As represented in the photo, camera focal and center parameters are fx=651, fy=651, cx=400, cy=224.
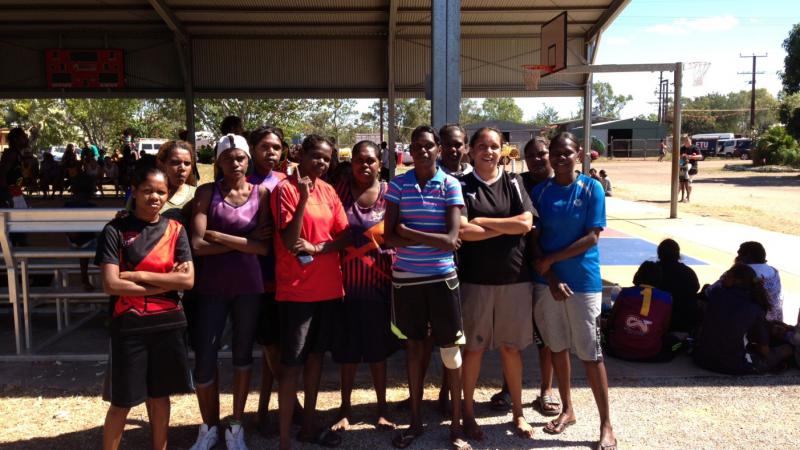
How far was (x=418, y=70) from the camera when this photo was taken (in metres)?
18.1

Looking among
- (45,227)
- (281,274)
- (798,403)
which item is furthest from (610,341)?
(45,227)

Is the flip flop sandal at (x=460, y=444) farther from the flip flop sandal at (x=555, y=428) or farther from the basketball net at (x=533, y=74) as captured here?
the basketball net at (x=533, y=74)

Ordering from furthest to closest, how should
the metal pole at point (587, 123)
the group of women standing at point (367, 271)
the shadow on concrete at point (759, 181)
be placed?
the shadow on concrete at point (759, 181) < the metal pole at point (587, 123) < the group of women standing at point (367, 271)

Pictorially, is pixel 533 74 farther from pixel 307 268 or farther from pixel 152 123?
pixel 152 123

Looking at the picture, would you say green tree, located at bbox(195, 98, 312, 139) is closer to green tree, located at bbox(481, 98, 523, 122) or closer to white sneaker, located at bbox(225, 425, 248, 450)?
white sneaker, located at bbox(225, 425, 248, 450)

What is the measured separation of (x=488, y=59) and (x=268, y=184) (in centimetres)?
1537

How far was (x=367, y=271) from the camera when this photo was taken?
151 inches

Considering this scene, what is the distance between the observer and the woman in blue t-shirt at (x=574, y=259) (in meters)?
3.71

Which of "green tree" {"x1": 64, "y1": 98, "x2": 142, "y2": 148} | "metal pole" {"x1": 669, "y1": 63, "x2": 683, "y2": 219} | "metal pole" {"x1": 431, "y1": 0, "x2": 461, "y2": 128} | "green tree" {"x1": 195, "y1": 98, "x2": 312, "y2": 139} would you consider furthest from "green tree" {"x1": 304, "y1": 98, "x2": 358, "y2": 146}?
"metal pole" {"x1": 431, "y1": 0, "x2": 461, "y2": 128}

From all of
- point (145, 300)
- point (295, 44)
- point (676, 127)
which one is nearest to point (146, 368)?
point (145, 300)

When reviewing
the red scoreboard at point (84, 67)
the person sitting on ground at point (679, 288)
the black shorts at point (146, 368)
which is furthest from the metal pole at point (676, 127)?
the red scoreboard at point (84, 67)

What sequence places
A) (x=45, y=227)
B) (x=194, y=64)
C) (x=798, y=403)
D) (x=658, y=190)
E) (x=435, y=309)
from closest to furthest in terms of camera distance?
(x=435, y=309) → (x=798, y=403) → (x=45, y=227) → (x=194, y=64) → (x=658, y=190)

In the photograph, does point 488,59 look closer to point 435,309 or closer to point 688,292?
point 688,292

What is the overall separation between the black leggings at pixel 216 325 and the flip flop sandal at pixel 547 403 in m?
1.91
